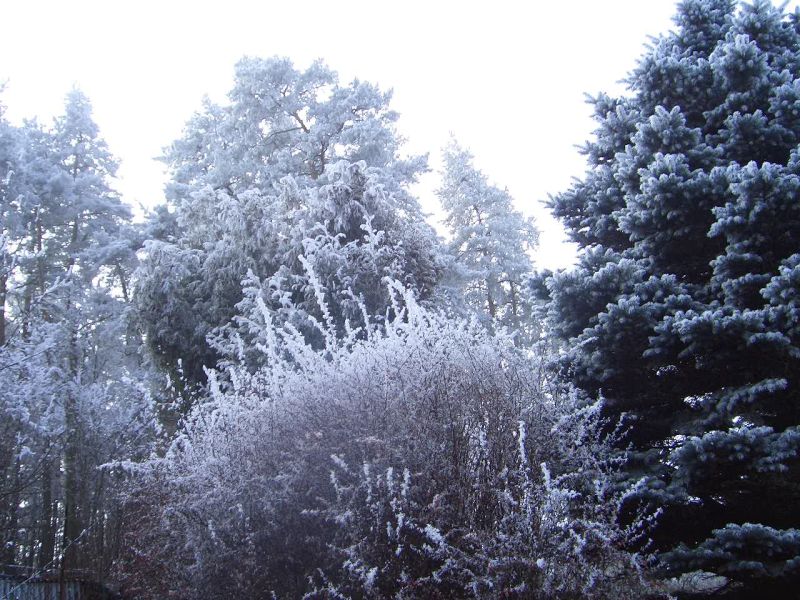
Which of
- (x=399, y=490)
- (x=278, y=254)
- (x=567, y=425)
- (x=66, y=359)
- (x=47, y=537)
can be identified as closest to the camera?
(x=399, y=490)

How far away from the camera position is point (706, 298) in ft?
14.7

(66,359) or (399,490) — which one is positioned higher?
(66,359)

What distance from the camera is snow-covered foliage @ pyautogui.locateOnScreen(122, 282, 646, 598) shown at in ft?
8.89

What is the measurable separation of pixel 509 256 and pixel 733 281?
1650cm

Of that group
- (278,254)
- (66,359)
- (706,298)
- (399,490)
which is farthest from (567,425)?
(66,359)

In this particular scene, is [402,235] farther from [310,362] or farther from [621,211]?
[310,362]

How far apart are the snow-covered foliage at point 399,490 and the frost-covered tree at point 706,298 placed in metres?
0.53

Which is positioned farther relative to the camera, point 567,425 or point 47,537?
point 47,537

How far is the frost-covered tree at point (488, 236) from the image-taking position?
2023 centimetres

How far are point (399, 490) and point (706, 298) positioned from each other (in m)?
2.71

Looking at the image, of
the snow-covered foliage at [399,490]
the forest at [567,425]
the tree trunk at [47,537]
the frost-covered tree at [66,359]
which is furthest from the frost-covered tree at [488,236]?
the snow-covered foliage at [399,490]

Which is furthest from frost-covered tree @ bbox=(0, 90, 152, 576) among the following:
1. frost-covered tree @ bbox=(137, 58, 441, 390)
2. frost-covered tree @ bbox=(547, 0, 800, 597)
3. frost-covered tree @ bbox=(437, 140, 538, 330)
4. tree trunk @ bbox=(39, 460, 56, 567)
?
frost-covered tree @ bbox=(437, 140, 538, 330)

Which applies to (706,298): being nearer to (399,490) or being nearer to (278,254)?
(399,490)

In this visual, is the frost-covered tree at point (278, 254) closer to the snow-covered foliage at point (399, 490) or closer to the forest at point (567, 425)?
the forest at point (567, 425)
